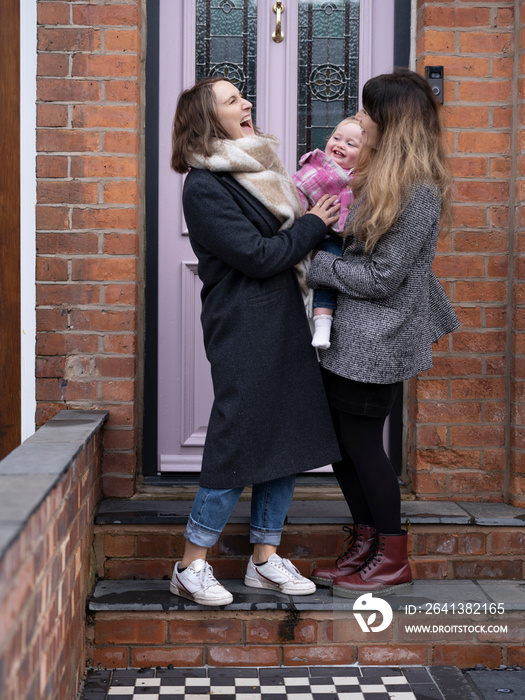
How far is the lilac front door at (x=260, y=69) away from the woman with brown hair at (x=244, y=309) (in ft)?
2.67

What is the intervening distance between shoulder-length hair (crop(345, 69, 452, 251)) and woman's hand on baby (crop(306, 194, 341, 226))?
0.08m

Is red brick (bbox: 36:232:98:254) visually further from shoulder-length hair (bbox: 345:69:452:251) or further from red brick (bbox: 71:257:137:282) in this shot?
shoulder-length hair (bbox: 345:69:452:251)

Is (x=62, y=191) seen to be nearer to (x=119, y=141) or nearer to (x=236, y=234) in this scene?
(x=119, y=141)

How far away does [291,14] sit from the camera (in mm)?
3371

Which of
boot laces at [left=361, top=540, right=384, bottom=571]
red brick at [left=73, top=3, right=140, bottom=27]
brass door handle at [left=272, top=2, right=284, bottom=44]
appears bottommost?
boot laces at [left=361, top=540, right=384, bottom=571]

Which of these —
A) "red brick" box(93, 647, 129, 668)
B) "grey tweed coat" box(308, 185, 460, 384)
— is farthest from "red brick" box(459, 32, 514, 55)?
"red brick" box(93, 647, 129, 668)

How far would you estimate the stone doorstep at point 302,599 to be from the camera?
2598 millimetres

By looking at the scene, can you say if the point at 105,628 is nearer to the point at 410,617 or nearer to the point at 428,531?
the point at 410,617

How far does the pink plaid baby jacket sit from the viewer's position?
257 centimetres

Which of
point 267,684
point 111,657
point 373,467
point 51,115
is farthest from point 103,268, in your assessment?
point 267,684

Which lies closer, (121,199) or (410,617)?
(410,617)

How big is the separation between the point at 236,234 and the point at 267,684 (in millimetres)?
1439

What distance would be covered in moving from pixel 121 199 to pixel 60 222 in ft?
0.85

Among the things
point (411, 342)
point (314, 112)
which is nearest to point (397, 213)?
point (411, 342)
